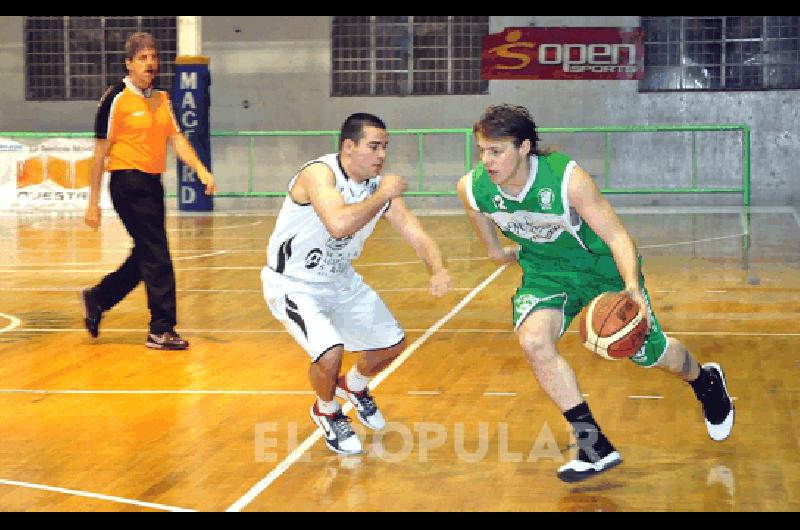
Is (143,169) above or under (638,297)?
above

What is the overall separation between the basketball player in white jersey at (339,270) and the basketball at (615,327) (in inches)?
27.8

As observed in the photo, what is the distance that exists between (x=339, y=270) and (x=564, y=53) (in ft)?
66.9

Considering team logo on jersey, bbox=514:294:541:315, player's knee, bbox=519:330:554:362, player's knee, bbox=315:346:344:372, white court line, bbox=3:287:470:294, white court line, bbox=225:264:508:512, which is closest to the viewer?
white court line, bbox=225:264:508:512

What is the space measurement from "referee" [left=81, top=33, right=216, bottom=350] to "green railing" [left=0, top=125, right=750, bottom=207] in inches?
605

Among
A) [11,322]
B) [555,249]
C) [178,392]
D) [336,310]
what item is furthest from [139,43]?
[555,249]

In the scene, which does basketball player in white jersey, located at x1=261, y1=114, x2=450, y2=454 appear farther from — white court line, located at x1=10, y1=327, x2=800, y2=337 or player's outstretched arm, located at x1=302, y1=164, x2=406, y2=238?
white court line, located at x1=10, y1=327, x2=800, y2=337

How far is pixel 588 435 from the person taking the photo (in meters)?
6.08

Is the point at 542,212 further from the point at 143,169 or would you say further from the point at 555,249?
the point at 143,169

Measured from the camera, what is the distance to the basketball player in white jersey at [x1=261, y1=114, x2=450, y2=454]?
21.7ft

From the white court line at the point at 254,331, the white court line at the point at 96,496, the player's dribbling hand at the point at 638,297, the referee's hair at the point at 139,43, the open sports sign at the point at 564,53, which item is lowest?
the white court line at the point at 96,496

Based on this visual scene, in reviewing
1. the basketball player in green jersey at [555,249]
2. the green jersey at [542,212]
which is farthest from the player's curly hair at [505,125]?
the green jersey at [542,212]

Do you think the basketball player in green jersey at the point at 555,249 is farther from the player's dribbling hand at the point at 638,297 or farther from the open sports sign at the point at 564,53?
the open sports sign at the point at 564,53

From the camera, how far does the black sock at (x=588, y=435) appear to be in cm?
603

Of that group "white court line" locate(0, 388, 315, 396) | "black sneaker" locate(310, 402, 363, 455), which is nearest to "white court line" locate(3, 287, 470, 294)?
"white court line" locate(0, 388, 315, 396)
